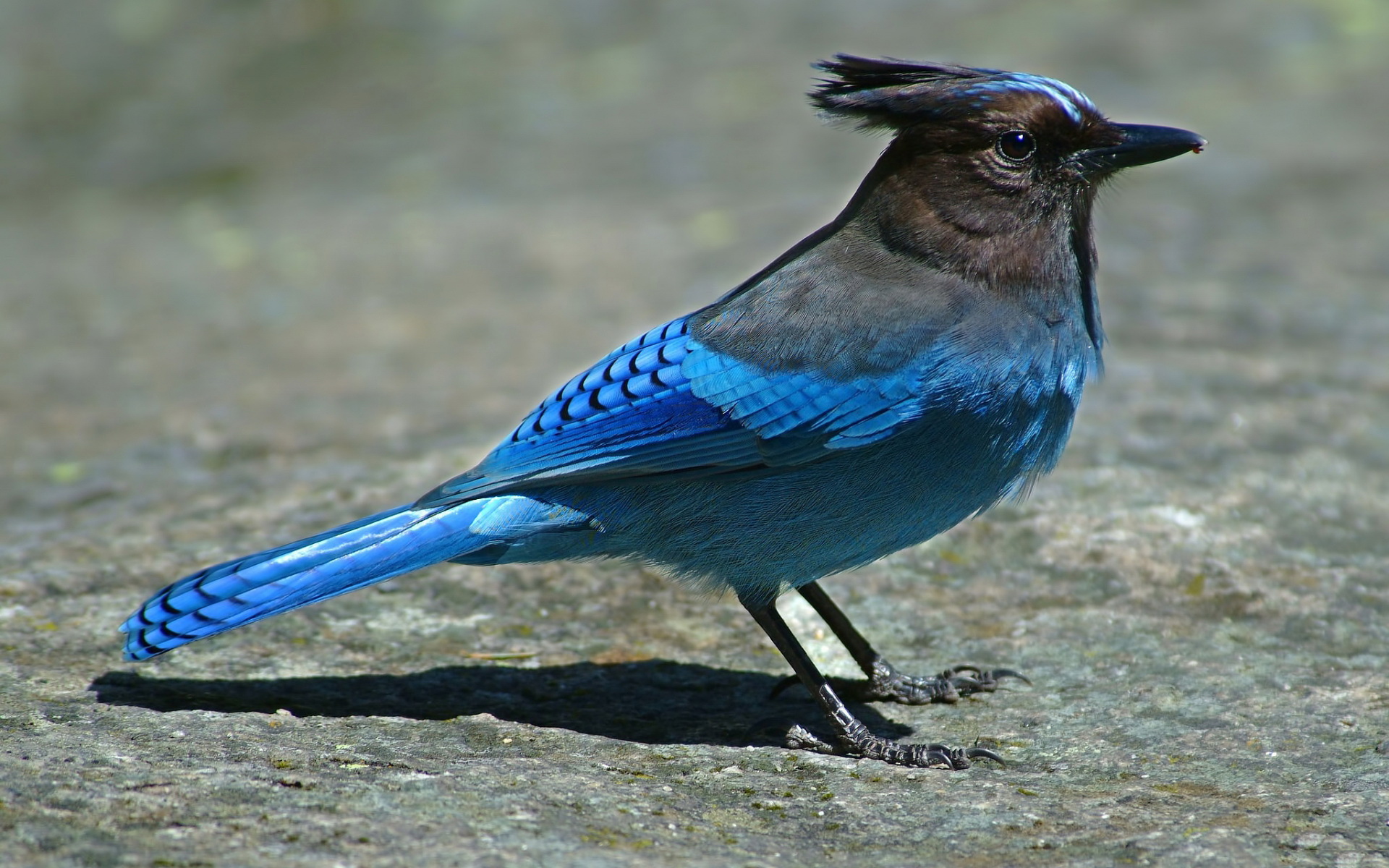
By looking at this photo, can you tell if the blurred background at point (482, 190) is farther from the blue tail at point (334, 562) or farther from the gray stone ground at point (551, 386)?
the blue tail at point (334, 562)

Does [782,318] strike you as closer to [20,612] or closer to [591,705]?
[591,705]

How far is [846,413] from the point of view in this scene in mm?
3518

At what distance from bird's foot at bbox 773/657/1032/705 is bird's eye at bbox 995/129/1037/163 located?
135cm

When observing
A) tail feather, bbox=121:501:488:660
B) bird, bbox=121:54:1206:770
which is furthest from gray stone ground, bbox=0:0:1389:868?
bird, bbox=121:54:1206:770

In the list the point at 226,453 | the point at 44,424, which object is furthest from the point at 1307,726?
the point at 44,424

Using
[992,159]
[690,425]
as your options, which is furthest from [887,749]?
[992,159]

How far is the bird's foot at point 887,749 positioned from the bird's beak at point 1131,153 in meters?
1.53

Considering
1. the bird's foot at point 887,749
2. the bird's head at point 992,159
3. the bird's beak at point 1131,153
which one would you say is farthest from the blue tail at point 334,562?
the bird's beak at point 1131,153

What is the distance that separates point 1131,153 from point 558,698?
2056 mm

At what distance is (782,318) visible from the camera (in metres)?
3.75

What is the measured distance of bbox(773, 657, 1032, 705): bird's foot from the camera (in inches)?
152

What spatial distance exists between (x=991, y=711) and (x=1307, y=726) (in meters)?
0.74

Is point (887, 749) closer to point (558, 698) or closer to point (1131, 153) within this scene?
point (558, 698)

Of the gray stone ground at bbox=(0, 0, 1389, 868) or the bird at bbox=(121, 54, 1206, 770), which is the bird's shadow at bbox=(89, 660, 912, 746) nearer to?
the gray stone ground at bbox=(0, 0, 1389, 868)
